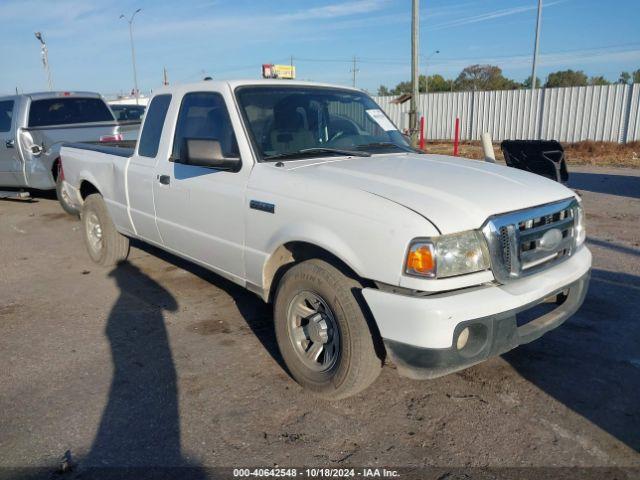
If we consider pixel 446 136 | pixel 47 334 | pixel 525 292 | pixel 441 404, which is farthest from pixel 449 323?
pixel 446 136

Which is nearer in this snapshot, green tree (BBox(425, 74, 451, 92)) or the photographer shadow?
the photographer shadow

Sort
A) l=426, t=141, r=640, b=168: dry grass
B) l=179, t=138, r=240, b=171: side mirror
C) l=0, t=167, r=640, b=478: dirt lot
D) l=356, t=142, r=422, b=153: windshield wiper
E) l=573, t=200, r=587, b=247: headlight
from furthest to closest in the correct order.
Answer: l=426, t=141, r=640, b=168: dry grass
l=356, t=142, r=422, b=153: windshield wiper
l=179, t=138, r=240, b=171: side mirror
l=573, t=200, r=587, b=247: headlight
l=0, t=167, r=640, b=478: dirt lot

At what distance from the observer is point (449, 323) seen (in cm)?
265

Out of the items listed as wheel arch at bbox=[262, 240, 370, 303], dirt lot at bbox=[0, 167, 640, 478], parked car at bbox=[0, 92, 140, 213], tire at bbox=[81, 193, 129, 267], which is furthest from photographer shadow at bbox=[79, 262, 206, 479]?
parked car at bbox=[0, 92, 140, 213]

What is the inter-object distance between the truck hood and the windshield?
27cm

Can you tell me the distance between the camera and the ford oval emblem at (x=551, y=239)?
120 inches

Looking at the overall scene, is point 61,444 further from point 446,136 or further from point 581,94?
point 446,136

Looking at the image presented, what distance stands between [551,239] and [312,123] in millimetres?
1999

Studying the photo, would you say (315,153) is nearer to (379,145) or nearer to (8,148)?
(379,145)

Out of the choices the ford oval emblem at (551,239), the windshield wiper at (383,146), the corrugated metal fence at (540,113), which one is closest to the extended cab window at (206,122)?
the windshield wiper at (383,146)

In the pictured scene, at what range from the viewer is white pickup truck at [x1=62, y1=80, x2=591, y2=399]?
8.98ft

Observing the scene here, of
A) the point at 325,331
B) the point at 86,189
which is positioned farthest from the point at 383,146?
the point at 86,189

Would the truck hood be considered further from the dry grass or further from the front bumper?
the dry grass

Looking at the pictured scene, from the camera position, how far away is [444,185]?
3115mm
